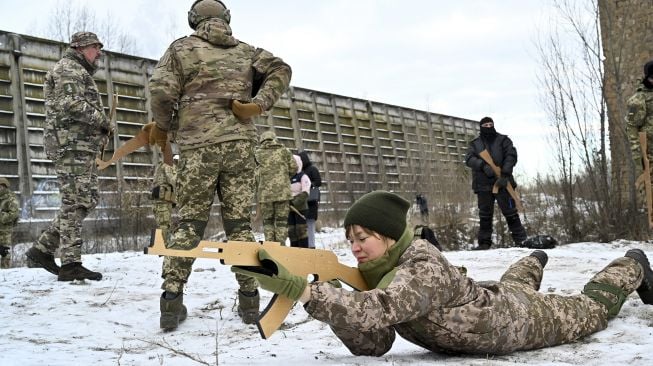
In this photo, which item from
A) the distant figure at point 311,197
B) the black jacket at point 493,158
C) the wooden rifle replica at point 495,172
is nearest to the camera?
the wooden rifle replica at point 495,172

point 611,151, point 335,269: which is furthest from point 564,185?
point 335,269

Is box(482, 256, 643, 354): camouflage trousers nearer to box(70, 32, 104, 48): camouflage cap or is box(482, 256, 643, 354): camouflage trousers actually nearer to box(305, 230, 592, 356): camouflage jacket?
box(305, 230, 592, 356): camouflage jacket

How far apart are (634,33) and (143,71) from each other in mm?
9654

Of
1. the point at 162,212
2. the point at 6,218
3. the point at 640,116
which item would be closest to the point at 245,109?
the point at 162,212

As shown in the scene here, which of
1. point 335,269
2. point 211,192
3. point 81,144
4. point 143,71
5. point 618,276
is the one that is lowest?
point 618,276

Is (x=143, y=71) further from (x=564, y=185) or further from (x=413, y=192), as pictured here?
(x=564, y=185)

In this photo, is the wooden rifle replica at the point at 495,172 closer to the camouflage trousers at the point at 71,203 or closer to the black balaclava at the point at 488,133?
the black balaclava at the point at 488,133

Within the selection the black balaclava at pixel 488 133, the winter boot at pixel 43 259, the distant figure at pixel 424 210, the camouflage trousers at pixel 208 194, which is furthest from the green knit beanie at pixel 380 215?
the distant figure at pixel 424 210

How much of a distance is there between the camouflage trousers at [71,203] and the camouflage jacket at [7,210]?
384 cm

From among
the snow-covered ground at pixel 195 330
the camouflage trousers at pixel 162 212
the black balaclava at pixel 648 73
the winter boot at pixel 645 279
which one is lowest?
the snow-covered ground at pixel 195 330

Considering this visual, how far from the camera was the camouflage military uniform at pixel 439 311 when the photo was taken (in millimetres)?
Answer: 2109

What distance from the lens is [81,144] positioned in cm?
529

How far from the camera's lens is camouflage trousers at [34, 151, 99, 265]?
5145mm

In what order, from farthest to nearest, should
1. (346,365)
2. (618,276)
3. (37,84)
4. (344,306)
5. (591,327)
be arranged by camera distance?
(37,84) → (618,276) → (591,327) → (346,365) → (344,306)
